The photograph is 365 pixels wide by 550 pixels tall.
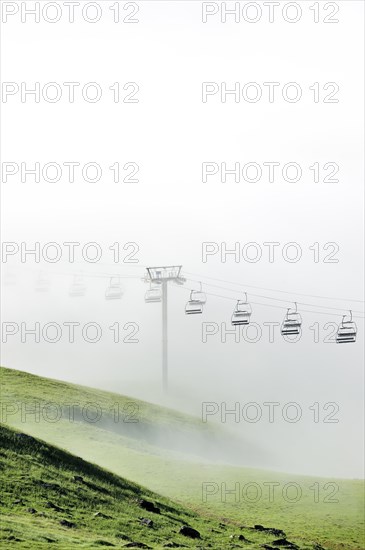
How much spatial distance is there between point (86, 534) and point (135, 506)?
15.1 metres

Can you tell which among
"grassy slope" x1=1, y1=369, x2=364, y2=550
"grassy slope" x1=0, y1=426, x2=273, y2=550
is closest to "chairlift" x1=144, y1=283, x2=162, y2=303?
"grassy slope" x1=1, y1=369, x2=364, y2=550

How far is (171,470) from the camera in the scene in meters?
112

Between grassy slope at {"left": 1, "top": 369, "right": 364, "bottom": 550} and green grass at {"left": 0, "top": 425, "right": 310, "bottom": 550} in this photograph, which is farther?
grassy slope at {"left": 1, "top": 369, "right": 364, "bottom": 550}

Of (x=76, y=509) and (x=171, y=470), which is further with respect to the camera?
(x=171, y=470)

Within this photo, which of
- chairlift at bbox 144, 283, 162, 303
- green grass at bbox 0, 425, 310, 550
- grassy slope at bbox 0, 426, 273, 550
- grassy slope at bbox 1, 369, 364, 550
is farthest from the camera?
chairlift at bbox 144, 283, 162, 303

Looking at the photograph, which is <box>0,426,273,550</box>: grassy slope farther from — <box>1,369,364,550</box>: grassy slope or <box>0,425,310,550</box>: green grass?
<box>1,369,364,550</box>: grassy slope

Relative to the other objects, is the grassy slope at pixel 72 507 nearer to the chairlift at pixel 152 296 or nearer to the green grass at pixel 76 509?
the green grass at pixel 76 509

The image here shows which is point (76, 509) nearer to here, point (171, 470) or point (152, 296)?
point (171, 470)

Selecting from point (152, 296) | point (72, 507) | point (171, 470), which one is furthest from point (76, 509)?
point (152, 296)

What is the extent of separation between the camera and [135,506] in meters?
84.5

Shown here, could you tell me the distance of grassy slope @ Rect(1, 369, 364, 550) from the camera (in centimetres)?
9700

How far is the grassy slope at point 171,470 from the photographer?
97.0m

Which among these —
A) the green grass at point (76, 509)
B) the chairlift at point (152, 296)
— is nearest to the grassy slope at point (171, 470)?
the green grass at point (76, 509)

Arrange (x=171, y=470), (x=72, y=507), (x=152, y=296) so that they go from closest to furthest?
1. (x=72, y=507)
2. (x=171, y=470)
3. (x=152, y=296)
